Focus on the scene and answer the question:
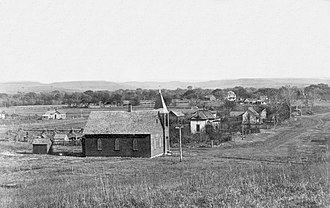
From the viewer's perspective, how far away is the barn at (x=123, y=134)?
4494cm

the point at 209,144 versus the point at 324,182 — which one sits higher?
the point at 324,182

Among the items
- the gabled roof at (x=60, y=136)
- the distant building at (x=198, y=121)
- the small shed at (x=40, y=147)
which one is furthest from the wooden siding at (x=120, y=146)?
the distant building at (x=198, y=121)

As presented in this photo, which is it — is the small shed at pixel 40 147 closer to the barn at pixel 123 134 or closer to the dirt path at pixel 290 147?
the barn at pixel 123 134

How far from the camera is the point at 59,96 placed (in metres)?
131

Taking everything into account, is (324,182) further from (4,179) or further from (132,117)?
(132,117)

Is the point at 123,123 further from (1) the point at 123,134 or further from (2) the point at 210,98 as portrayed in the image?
(2) the point at 210,98

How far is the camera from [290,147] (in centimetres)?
4869

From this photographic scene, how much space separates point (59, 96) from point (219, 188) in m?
119

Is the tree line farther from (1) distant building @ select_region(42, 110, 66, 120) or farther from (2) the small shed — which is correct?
(2) the small shed

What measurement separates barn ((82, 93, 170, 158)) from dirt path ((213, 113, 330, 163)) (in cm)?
659

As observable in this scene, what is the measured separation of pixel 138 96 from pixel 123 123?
55.5 m

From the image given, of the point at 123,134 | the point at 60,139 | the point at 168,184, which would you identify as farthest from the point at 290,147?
the point at 168,184

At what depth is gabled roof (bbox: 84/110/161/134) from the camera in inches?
1785

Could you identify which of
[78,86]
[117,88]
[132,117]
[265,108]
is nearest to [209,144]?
[132,117]
